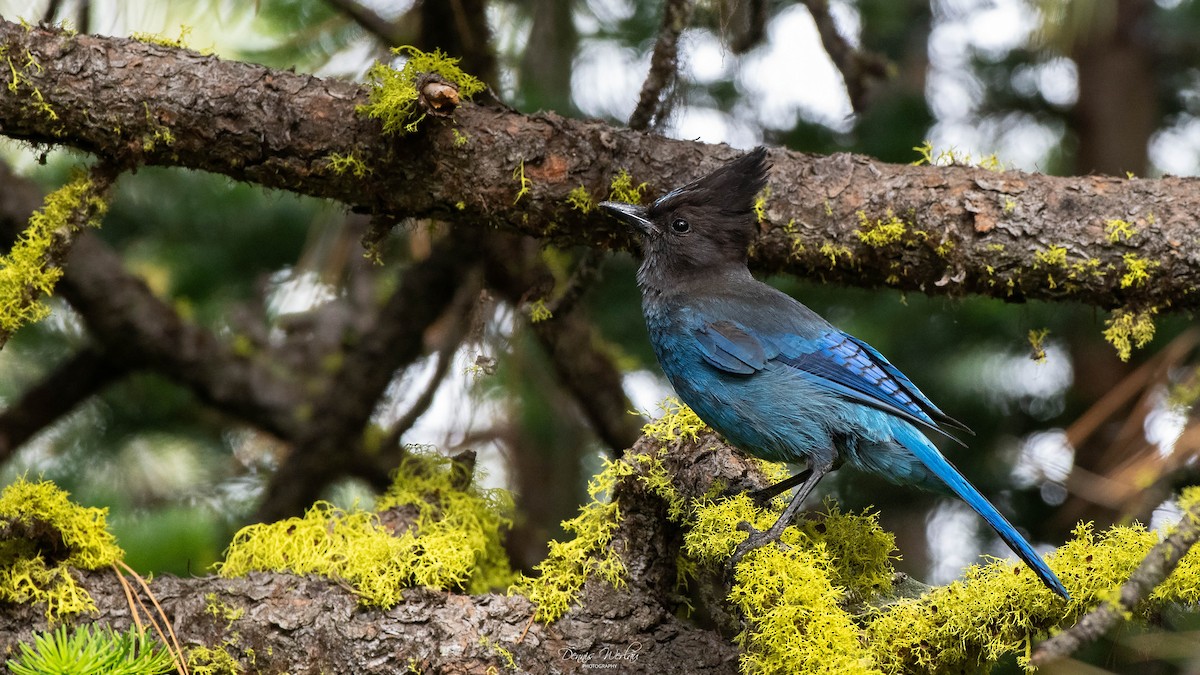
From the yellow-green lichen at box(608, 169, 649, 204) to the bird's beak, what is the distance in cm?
4

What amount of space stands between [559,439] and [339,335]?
1.17 metres

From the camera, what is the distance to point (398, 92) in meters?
3.21

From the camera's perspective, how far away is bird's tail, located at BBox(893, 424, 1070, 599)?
252 centimetres

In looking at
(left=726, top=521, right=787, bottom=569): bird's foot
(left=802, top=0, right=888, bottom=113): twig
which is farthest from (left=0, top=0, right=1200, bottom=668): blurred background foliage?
(left=726, top=521, right=787, bottom=569): bird's foot

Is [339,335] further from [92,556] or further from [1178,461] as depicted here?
[1178,461]

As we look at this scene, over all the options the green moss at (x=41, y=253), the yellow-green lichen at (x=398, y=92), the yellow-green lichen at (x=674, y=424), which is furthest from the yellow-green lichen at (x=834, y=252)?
the green moss at (x=41, y=253)

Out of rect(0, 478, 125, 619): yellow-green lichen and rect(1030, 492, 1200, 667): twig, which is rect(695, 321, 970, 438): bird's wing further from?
rect(0, 478, 125, 619): yellow-green lichen

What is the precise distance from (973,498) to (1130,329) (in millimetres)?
909

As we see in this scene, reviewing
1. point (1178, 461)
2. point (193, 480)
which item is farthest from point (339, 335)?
point (1178, 461)

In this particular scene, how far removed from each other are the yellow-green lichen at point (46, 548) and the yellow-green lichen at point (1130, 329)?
2.86m

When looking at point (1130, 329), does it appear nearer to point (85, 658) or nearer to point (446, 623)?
point (446, 623)

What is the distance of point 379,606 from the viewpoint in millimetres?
3121

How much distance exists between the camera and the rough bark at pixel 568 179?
326 centimetres

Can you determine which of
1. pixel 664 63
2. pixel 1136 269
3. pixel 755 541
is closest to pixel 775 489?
pixel 755 541
